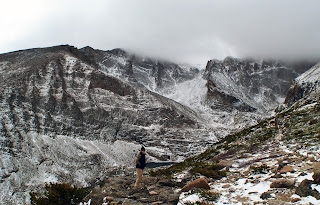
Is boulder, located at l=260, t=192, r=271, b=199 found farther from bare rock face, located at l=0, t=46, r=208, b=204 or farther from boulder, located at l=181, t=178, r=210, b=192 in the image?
bare rock face, located at l=0, t=46, r=208, b=204

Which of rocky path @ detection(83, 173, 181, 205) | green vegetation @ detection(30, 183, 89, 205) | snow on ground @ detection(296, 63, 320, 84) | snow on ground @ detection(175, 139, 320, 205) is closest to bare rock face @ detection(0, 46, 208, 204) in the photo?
green vegetation @ detection(30, 183, 89, 205)

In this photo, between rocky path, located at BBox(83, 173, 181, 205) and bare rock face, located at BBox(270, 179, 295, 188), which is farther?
rocky path, located at BBox(83, 173, 181, 205)

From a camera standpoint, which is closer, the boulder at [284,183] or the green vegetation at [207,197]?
the boulder at [284,183]

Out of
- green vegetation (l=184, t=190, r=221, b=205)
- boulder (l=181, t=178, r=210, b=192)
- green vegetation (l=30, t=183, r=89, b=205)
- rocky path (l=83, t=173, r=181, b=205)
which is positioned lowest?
green vegetation (l=30, t=183, r=89, b=205)

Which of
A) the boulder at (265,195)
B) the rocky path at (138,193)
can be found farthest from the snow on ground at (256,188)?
the rocky path at (138,193)

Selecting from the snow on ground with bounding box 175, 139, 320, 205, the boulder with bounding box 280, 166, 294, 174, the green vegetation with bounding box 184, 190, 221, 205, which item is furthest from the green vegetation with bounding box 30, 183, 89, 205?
the boulder with bounding box 280, 166, 294, 174

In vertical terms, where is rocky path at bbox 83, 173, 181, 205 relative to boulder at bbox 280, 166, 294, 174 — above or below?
below

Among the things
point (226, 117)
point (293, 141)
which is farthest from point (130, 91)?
point (293, 141)

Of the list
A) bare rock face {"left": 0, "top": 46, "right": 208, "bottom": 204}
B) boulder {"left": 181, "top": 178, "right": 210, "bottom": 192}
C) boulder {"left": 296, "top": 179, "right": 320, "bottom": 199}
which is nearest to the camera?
boulder {"left": 296, "top": 179, "right": 320, "bottom": 199}

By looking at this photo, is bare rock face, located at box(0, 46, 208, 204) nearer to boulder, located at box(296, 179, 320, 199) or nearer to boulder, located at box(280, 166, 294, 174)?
boulder, located at box(280, 166, 294, 174)

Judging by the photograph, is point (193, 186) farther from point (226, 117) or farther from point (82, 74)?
point (226, 117)

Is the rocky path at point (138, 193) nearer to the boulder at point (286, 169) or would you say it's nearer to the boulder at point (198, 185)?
the boulder at point (198, 185)

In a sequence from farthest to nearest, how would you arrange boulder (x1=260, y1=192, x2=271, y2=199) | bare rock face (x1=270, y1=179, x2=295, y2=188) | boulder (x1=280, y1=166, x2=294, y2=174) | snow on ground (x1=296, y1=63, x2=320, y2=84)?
1. snow on ground (x1=296, y1=63, x2=320, y2=84)
2. boulder (x1=280, y1=166, x2=294, y2=174)
3. bare rock face (x1=270, y1=179, x2=295, y2=188)
4. boulder (x1=260, y1=192, x2=271, y2=199)

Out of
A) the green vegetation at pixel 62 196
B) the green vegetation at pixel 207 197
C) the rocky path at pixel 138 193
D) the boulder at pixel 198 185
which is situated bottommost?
the green vegetation at pixel 62 196
